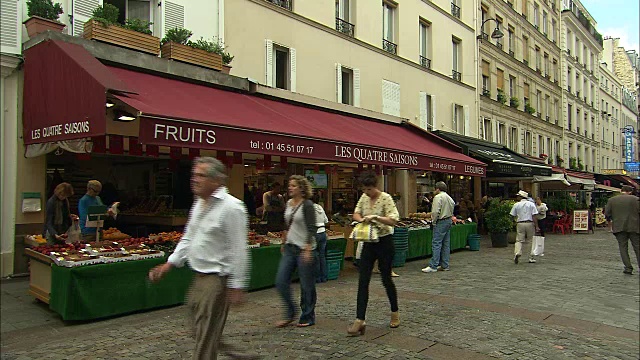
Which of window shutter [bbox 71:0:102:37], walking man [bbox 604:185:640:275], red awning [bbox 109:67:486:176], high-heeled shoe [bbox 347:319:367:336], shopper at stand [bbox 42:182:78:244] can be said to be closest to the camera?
high-heeled shoe [bbox 347:319:367:336]

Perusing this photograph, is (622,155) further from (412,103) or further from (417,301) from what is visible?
(417,301)

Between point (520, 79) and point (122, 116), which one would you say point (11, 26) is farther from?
point (520, 79)

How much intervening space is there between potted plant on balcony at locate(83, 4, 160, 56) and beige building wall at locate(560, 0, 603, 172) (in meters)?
31.2

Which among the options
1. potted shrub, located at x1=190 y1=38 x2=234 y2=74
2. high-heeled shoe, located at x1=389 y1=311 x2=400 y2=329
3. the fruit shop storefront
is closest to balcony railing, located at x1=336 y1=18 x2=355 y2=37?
the fruit shop storefront

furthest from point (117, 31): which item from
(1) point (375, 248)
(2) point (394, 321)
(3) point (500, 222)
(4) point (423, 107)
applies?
(4) point (423, 107)

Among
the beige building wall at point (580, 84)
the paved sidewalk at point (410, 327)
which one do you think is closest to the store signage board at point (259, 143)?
the paved sidewalk at point (410, 327)

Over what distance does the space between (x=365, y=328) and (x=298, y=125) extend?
508cm

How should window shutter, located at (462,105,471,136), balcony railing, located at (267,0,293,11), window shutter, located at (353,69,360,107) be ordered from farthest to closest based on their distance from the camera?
window shutter, located at (462,105,471,136) < window shutter, located at (353,69,360,107) < balcony railing, located at (267,0,293,11)

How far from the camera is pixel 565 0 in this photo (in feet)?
116

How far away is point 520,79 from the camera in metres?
26.3

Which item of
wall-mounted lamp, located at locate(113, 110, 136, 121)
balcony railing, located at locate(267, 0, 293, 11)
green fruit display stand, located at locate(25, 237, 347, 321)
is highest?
balcony railing, located at locate(267, 0, 293, 11)

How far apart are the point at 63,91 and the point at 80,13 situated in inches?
81.7

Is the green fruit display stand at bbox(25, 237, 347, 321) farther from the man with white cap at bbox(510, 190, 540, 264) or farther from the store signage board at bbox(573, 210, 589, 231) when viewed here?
the store signage board at bbox(573, 210, 589, 231)

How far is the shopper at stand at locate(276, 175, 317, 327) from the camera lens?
17.6 feet
